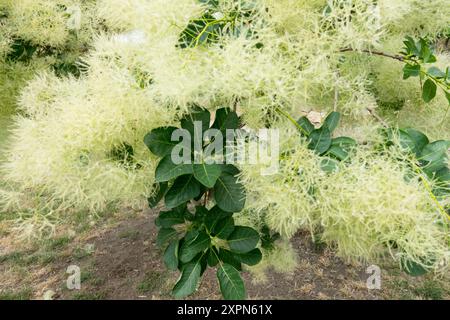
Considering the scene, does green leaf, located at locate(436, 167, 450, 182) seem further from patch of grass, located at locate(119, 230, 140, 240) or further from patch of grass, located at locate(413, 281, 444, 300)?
patch of grass, located at locate(119, 230, 140, 240)

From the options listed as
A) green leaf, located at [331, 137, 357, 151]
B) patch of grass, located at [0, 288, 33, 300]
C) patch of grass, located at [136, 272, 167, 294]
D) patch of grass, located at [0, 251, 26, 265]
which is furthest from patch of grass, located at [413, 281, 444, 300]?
patch of grass, located at [0, 251, 26, 265]

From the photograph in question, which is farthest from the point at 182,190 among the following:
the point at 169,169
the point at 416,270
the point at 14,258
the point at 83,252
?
the point at 14,258

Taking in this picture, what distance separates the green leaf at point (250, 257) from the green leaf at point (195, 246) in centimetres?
10

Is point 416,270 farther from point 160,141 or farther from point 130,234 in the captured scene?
point 130,234

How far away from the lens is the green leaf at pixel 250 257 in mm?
1081

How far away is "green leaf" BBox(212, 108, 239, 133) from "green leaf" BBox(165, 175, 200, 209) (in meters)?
0.15

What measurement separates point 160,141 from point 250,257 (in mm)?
412

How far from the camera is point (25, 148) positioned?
3.24 feet

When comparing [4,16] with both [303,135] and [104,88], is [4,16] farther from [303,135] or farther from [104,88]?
[303,135]

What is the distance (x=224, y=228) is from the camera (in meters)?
1.06

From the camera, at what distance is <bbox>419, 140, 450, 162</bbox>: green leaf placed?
846mm

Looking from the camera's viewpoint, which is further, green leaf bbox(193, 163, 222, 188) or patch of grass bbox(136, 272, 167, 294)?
patch of grass bbox(136, 272, 167, 294)

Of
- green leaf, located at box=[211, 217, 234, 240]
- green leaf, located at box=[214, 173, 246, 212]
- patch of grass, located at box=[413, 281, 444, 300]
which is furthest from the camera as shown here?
patch of grass, located at box=[413, 281, 444, 300]

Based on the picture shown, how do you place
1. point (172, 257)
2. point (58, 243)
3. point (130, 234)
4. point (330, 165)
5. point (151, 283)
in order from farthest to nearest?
1. point (130, 234)
2. point (58, 243)
3. point (151, 283)
4. point (172, 257)
5. point (330, 165)
